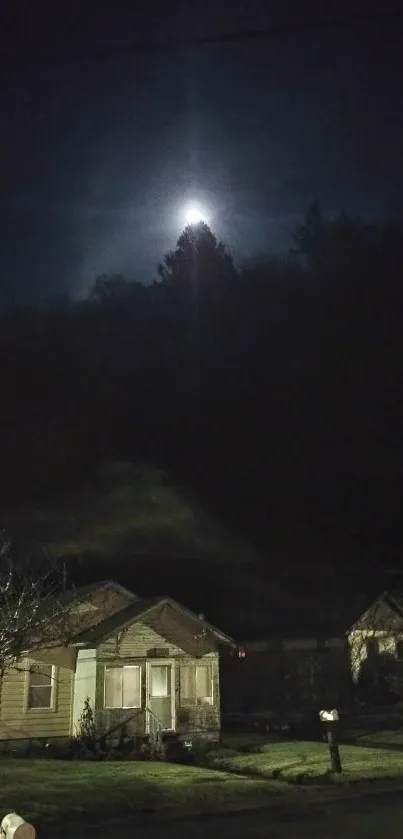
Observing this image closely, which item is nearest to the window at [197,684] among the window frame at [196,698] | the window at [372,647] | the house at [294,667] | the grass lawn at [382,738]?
the window frame at [196,698]

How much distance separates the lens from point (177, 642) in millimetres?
22828

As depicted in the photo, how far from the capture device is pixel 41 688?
71.9 feet

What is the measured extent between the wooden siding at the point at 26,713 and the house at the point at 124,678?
0.09 feet

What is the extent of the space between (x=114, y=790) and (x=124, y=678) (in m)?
7.99

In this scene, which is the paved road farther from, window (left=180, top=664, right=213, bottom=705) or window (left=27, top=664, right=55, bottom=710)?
window (left=27, top=664, right=55, bottom=710)

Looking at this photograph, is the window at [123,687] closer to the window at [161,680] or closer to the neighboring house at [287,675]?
the window at [161,680]

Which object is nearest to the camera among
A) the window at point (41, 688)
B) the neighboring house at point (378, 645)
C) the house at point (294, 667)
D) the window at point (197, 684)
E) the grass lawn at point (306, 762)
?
the grass lawn at point (306, 762)

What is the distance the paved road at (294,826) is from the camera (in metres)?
10.4

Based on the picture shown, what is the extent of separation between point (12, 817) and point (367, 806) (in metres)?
7.92

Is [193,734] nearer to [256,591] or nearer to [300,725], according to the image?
[300,725]

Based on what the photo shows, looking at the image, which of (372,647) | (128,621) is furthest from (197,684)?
(372,647)

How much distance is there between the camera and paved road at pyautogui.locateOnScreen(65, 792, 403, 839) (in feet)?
34.2

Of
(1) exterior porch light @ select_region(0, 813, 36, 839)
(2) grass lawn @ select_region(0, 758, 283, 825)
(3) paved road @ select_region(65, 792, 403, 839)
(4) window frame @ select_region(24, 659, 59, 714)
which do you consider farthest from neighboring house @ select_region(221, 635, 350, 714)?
(1) exterior porch light @ select_region(0, 813, 36, 839)

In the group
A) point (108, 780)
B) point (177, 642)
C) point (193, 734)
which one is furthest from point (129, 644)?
point (108, 780)
